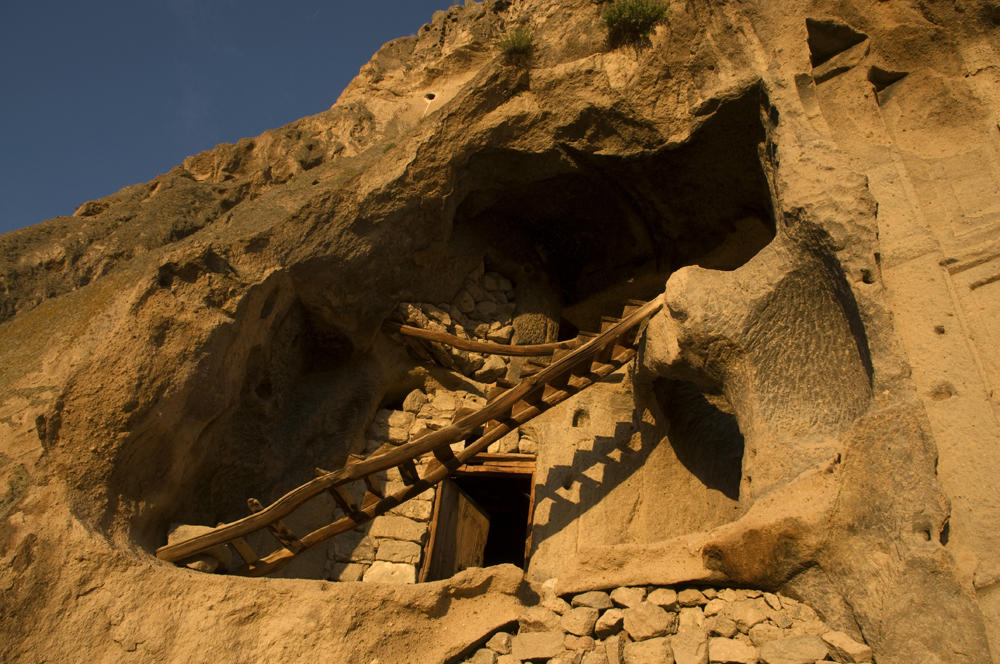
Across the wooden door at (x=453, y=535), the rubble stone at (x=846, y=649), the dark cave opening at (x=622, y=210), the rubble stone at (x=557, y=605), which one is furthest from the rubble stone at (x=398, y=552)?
the rubble stone at (x=846, y=649)

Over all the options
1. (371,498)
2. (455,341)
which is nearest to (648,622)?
(371,498)

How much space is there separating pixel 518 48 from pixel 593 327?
259 cm

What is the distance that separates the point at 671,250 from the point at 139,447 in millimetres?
4191

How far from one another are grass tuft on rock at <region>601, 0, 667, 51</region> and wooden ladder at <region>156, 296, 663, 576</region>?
1.87m

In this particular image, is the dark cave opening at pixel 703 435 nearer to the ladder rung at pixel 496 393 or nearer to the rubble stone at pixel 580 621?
the ladder rung at pixel 496 393

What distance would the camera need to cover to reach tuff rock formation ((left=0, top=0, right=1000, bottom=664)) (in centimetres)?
301

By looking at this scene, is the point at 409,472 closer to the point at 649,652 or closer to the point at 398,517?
the point at 398,517

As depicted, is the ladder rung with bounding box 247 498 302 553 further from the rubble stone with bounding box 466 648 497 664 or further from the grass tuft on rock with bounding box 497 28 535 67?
the grass tuft on rock with bounding box 497 28 535 67

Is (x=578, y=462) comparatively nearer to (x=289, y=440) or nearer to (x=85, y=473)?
(x=289, y=440)

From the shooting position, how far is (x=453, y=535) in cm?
507

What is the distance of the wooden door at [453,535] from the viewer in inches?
188

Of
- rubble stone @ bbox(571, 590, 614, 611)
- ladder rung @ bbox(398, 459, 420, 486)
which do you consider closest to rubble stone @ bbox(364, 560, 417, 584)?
ladder rung @ bbox(398, 459, 420, 486)

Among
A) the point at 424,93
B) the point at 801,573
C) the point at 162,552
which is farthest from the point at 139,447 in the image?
the point at 424,93

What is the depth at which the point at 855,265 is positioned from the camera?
3.37m
